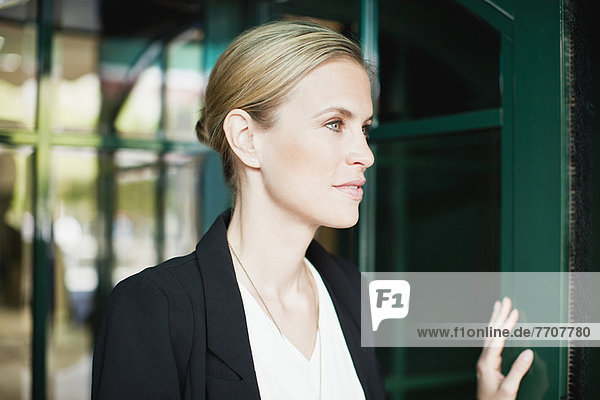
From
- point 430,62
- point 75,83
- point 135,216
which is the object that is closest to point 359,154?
point 75,83

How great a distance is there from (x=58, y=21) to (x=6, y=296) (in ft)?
4.88

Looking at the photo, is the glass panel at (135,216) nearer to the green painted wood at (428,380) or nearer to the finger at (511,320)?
the green painted wood at (428,380)

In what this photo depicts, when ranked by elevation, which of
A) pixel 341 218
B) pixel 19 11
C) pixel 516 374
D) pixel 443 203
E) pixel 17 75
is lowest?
pixel 516 374

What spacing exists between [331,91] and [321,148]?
151 millimetres

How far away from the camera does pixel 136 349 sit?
1.30 metres

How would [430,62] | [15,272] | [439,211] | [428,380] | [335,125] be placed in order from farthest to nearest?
[439,211], [428,380], [430,62], [15,272], [335,125]

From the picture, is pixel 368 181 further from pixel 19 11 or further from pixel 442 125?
pixel 19 11

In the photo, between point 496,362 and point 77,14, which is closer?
point 496,362

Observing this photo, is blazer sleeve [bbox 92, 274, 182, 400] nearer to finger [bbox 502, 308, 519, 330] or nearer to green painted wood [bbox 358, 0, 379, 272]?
finger [bbox 502, 308, 519, 330]

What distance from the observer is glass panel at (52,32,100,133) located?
3.16 meters

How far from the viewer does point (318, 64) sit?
1520 mm

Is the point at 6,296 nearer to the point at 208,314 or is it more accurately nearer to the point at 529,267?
the point at 208,314

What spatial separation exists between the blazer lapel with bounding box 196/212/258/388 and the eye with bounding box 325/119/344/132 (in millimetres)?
422

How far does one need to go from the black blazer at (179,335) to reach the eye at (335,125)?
419mm
